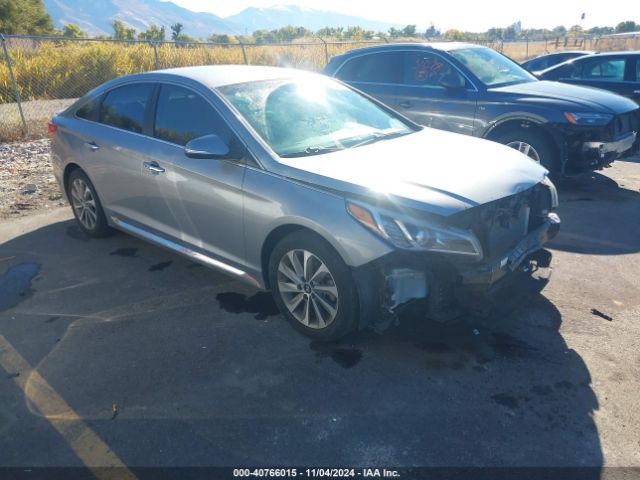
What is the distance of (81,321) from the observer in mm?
3838

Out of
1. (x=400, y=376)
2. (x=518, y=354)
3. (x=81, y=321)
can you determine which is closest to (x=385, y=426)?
(x=400, y=376)

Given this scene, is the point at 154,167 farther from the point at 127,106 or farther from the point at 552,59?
the point at 552,59

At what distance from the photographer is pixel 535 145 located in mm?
6309

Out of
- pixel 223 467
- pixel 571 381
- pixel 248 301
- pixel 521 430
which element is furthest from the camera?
pixel 248 301

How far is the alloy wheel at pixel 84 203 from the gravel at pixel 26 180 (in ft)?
4.68

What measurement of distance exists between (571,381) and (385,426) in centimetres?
118

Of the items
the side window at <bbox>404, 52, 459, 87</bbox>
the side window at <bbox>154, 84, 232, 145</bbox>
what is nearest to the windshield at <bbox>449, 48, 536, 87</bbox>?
the side window at <bbox>404, 52, 459, 87</bbox>

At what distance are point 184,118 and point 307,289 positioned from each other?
1750 mm

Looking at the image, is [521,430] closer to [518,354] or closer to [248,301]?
[518,354]

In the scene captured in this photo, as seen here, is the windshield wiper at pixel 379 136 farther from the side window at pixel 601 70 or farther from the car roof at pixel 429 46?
the side window at pixel 601 70

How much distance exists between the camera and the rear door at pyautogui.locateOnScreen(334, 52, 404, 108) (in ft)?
24.1

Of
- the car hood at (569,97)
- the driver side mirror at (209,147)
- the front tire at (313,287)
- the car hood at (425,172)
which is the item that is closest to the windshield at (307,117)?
the car hood at (425,172)

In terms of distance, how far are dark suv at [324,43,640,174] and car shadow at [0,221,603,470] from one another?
3.00 m

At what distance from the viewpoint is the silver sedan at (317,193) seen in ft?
9.89
